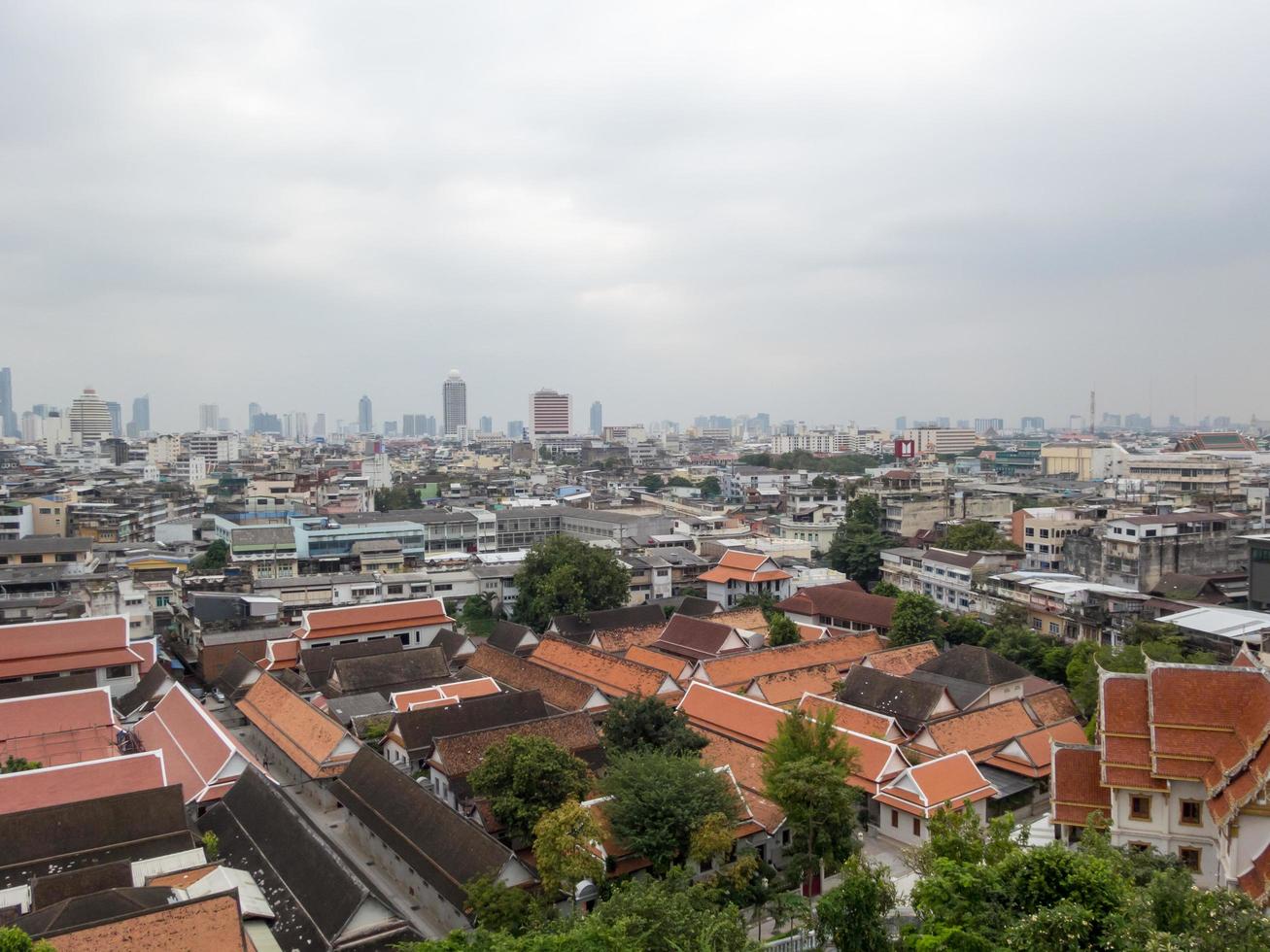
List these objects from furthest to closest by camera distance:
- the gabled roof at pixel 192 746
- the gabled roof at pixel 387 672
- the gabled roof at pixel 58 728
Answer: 1. the gabled roof at pixel 387 672
2. the gabled roof at pixel 58 728
3. the gabled roof at pixel 192 746

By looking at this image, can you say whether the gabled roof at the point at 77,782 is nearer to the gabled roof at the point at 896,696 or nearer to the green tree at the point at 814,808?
the green tree at the point at 814,808

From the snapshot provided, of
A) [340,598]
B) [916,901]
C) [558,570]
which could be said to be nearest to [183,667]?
[340,598]

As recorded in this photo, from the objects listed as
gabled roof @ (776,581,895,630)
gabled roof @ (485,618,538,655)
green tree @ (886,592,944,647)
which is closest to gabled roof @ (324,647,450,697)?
gabled roof @ (485,618,538,655)

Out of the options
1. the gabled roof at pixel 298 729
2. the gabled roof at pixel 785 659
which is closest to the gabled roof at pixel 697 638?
the gabled roof at pixel 785 659

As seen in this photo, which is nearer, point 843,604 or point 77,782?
point 77,782

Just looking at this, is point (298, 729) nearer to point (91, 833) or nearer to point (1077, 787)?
point (91, 833)

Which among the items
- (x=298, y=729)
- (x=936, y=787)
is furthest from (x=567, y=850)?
(x=298, y=729)

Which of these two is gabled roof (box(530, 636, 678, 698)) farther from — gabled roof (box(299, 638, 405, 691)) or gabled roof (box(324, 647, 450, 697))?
gabled roof (box(299, 638, 405, 691))
